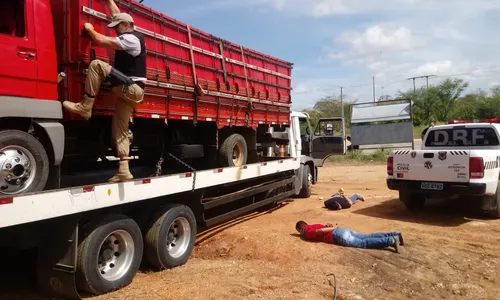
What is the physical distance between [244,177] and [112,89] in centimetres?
320

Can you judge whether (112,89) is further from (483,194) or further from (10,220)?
(483,194)

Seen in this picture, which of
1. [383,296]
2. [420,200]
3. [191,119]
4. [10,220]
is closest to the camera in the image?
[10,220]

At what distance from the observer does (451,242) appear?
22.2 ft

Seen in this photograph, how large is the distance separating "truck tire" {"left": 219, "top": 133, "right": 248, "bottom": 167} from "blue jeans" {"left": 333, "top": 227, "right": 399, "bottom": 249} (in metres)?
2.16

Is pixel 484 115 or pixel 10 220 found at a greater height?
pixel 484 115

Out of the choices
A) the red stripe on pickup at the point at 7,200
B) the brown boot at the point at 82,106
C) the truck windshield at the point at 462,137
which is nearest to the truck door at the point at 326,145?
the truck windshield at the point at 462,137

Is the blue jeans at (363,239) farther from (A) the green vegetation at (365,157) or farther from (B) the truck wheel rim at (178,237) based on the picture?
(A) the green vegetation at (365,157)

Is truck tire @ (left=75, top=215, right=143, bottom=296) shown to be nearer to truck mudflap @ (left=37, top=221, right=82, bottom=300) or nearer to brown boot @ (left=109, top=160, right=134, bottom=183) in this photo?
truck mudflap @ (left=37, top=221, right=82, bottom=300)

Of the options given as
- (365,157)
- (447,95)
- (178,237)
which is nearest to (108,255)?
(178,237)

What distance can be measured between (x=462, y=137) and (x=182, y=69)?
638 cm

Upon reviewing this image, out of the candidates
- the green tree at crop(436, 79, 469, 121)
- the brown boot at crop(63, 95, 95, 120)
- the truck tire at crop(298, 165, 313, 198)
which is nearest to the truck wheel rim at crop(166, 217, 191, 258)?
the brown boot at crop(63, 95, 95, 120)

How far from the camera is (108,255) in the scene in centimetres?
453

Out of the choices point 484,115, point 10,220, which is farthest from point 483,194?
point 484,115

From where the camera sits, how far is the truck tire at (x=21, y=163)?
11.9 ft
